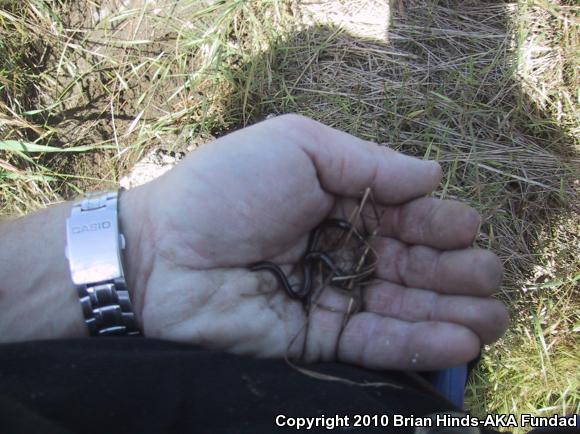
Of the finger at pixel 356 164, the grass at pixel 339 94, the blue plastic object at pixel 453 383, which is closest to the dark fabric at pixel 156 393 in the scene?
the blue plastic object at pixel 453 383

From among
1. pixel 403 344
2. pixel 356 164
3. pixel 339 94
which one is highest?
pixel 339 94

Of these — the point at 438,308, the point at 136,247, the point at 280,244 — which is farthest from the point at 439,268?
the point at 136,247

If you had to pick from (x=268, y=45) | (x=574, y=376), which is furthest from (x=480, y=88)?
(x=574, y=376)

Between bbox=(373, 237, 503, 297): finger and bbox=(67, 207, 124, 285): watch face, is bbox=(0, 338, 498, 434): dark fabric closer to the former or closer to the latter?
bbox=(67, 207, 124, 285): watch face

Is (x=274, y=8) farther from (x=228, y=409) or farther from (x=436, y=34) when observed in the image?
(x=228, y=409)

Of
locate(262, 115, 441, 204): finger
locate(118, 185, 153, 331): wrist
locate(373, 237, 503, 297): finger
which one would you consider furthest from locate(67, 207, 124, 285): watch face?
locate(373, 237, 503, 297): finger

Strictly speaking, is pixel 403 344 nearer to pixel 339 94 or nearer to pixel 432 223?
pixel 432 223

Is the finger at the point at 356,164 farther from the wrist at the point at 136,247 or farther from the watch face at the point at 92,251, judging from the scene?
the watch face at the point at 92,251
